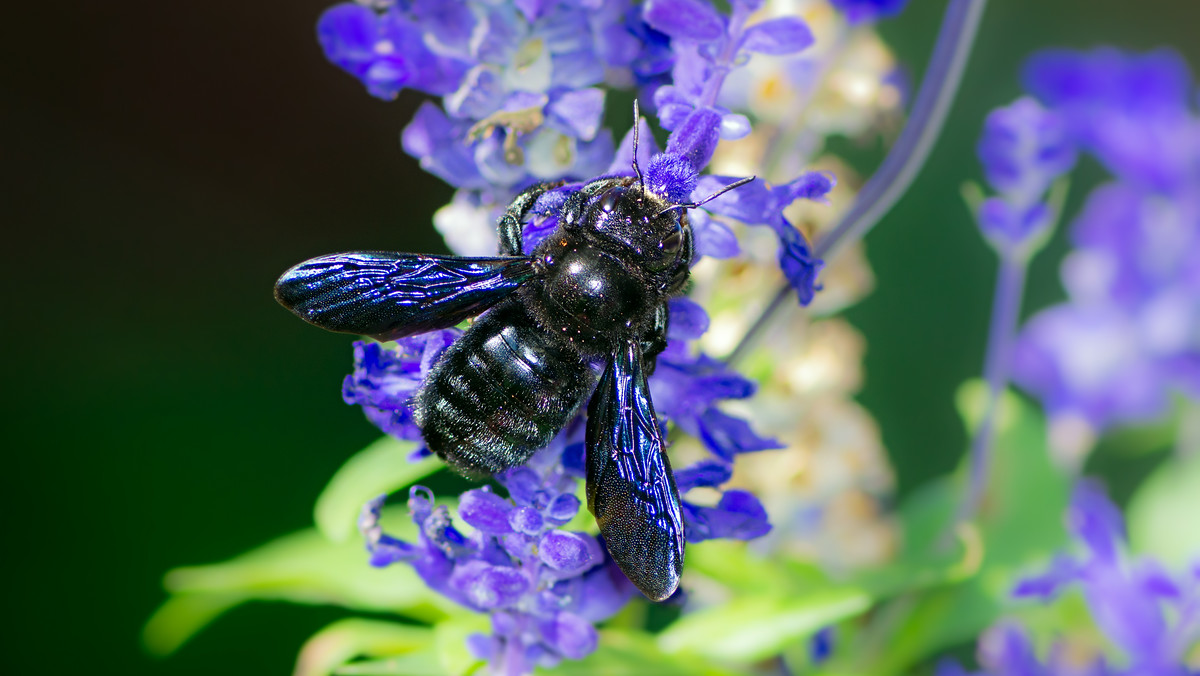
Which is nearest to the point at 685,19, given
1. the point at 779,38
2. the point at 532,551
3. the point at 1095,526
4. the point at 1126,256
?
the point at 779,38

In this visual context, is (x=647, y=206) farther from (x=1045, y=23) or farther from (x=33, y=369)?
(x=1045, y=23)

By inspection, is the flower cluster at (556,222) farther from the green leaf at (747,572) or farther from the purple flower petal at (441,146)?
the green leaf at (747,572)

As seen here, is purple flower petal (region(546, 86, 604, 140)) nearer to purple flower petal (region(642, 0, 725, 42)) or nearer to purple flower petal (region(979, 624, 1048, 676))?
purple flower petal (region(642, 0, 725, 42))

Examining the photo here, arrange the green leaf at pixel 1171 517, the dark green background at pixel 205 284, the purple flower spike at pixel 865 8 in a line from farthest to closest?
the dark green background at pixel 205 284 → the green leaf at pixel 1171 517 → the purple flower spike at pixel 865 8

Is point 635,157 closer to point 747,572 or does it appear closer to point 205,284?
point 747,572

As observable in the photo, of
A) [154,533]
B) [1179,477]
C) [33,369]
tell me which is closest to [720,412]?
[1179,477]

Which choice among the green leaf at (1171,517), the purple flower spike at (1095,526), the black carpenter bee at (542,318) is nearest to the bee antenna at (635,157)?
the black carpenter bee at (542,318)
